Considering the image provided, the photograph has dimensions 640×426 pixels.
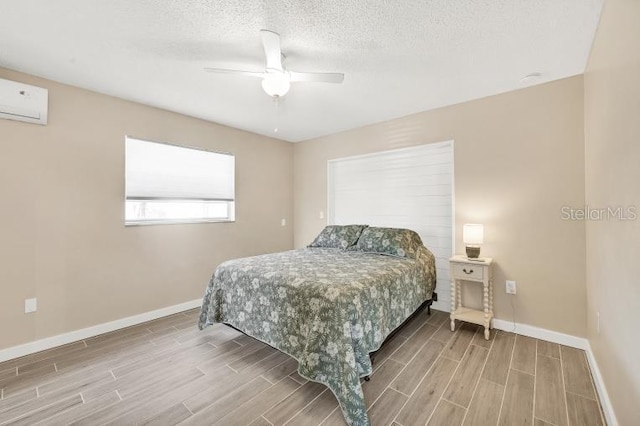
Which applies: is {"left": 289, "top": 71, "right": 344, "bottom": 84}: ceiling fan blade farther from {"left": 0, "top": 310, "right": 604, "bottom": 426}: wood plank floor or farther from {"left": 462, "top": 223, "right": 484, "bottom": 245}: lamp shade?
{"left": 0, "top": 310, "right": 604, "bottom": 426}: wood plank floor

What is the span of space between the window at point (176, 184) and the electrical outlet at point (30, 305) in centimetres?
100

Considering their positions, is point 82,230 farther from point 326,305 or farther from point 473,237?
point 473,237

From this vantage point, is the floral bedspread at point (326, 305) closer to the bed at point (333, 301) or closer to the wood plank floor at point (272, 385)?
the bed at point (333, 301)

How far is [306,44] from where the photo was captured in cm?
198

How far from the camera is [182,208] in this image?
3484 mm

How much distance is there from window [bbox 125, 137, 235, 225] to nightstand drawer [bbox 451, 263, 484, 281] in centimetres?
303

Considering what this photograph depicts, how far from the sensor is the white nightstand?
259cm

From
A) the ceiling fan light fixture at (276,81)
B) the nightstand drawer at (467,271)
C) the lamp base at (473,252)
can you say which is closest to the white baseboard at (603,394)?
the nightstand drawer at (467,271)

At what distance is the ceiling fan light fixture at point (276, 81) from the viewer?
1938mm

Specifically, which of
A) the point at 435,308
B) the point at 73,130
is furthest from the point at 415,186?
the point at 73,130

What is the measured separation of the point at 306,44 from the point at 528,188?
250 cm

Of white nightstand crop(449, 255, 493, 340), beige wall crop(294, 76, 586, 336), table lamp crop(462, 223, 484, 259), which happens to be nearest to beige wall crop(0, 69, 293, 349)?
white nightstand crop(449, 255, 493, 340)

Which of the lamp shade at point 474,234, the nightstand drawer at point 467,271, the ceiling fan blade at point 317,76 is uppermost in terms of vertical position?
the ceiling fan blade at point 317,76

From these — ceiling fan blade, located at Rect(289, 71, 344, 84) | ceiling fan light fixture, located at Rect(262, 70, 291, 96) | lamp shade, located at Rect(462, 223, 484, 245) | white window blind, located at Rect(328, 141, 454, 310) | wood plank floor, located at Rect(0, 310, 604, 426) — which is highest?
ceiling fan blade, located at Rect(289, 71, 344, 84)
